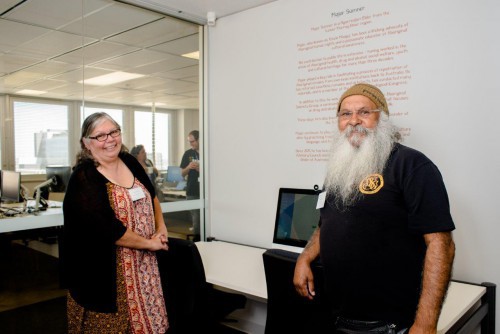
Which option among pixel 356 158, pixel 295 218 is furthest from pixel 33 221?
pixel 356 158

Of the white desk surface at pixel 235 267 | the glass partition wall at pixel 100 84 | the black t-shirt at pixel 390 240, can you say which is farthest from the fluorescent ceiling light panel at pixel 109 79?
the black t-shirt at pixel 390 240

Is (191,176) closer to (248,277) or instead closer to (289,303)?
(248,277)

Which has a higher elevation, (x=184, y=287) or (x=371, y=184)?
(x=371, y=184)

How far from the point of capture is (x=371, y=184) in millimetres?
1380

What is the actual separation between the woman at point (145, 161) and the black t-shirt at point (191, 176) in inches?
10.3

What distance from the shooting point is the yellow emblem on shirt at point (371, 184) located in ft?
4.47

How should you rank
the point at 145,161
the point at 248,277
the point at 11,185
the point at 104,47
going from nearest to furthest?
1. the point at 248,277
2. the point at 11,185
3. the point at 104,47
4. the point at 145,161

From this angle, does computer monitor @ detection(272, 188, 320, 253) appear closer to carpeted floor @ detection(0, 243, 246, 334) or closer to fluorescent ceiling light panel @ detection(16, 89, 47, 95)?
carpeted floor @ detection(0, 243, 246, 334)

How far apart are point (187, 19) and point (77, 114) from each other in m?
1.17

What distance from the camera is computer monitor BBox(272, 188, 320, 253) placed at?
240 cm

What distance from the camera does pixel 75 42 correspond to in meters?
2.64

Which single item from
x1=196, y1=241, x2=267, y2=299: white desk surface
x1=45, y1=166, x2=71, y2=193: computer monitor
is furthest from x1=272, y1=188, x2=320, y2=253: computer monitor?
x1=45, y1=166, x2=71, y2=193: computer monitor

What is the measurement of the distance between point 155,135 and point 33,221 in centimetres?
105

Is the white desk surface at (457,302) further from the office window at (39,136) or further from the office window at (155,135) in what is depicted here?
the office window at (39,136)
